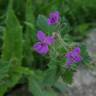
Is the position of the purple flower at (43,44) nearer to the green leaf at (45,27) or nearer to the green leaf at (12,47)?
the green leaf at (45,27)

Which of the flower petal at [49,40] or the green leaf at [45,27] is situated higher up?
the green leaf at [45,27]

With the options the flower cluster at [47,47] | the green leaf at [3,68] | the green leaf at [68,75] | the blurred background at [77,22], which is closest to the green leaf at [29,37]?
the blurred background at [77,22]

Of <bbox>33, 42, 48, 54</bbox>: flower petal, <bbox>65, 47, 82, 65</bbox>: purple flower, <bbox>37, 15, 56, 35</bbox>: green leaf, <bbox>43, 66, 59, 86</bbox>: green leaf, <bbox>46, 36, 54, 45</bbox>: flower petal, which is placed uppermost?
<bbox>37, 15, 56, 35</bbox>: green leaf

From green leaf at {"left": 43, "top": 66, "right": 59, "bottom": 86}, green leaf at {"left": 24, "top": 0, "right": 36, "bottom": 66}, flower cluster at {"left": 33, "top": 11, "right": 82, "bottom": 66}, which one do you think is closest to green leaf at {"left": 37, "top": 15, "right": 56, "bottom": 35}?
flower cluster at {"left": 33, "top": 11, "right": 82, "bottom": 66}

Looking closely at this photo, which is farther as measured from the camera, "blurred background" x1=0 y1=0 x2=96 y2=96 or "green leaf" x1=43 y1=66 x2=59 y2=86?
"blurred background" x1=0 y1=0 x2=96 y2=96

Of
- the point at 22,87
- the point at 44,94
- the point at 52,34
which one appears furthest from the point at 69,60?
the point at 22,87

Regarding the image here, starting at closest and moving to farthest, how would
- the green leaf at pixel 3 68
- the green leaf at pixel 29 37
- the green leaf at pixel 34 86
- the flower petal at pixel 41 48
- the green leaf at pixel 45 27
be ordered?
→ the flower petal at pixel 41 48 → the green leaf at pixel 45 27 → the green leaf at pixel 3 68 → the green leaf at pixel 34 86 → the green leaf at pixel 29 37

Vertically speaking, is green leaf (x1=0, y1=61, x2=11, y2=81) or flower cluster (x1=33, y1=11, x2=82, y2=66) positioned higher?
flower cluster (x1=33, y1=11, x2=82, y2=66)

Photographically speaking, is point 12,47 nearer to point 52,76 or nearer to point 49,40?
point 52,76

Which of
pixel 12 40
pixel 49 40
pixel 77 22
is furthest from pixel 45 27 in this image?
pixel 77 22

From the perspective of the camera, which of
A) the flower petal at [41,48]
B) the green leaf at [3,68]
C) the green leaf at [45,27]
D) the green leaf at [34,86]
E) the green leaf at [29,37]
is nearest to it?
the flower petal at [41,48]

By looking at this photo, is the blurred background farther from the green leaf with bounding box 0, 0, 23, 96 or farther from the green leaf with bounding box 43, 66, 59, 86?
the green leaf with bounding box 43, 66, 59, 86
